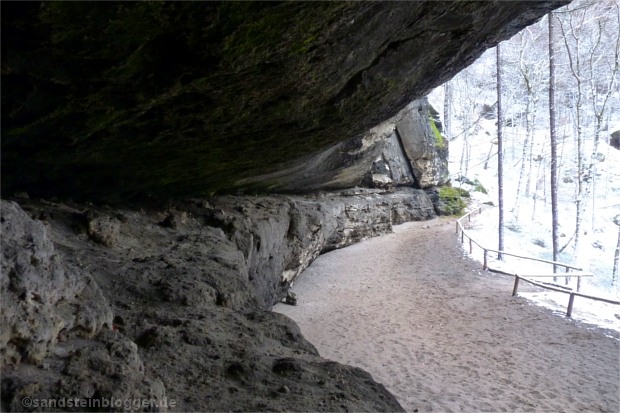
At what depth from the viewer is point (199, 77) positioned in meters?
4.14

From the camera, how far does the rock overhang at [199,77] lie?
323cm

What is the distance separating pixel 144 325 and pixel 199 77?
2.41 metres

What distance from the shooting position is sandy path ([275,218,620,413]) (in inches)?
271

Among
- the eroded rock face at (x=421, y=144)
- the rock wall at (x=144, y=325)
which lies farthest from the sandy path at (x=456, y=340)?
the eroded rock face at (x=421, y=144)

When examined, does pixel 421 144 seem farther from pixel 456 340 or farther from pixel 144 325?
pixel 144 325

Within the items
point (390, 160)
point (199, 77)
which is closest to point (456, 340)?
point (199, 77)

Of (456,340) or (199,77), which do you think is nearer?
(199,77)

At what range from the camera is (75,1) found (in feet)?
8.95

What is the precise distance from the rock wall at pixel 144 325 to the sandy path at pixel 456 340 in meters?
3.24

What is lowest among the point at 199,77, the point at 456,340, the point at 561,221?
the point at 561,221

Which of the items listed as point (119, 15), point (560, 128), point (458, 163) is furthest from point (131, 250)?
point (458, 163)

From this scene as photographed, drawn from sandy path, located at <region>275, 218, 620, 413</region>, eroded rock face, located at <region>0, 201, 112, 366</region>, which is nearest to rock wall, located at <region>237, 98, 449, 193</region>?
sandy path, located at <region>275, 218, 620, 413</region>

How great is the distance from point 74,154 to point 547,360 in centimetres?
862

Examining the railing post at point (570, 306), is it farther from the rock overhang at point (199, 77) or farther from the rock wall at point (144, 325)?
the rock wall at point (144, 325)
